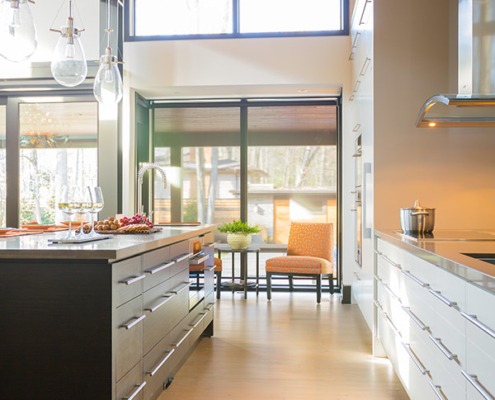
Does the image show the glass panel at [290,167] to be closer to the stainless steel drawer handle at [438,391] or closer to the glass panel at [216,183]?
the glass panel at [216,183]

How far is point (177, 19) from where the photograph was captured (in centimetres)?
591

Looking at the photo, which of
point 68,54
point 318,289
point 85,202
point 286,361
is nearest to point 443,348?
point 85,202

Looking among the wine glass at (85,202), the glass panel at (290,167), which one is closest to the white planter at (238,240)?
the glass panel at (290,167)

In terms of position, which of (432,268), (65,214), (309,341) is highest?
(65,214)

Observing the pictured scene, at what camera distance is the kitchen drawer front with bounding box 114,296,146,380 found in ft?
A: 6.35

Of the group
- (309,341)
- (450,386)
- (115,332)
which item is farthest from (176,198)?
(450,386)

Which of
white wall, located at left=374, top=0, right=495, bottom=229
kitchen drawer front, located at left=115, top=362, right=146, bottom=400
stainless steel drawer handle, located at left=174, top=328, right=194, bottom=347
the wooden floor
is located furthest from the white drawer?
white wall, located at left=374, top=0, right=495, bottom=229

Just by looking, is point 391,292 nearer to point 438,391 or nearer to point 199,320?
point 438,391

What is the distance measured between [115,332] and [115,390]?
0.20 m

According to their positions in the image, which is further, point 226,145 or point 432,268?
point 226,145

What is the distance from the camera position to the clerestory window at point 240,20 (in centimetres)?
580

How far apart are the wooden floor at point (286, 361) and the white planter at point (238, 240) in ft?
2.90

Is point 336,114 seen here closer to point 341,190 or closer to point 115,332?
point 341,190

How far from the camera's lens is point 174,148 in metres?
6.48
